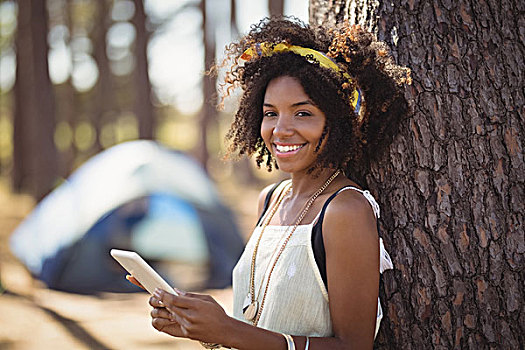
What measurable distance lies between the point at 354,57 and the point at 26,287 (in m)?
6.06

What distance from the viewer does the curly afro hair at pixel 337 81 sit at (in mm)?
1907

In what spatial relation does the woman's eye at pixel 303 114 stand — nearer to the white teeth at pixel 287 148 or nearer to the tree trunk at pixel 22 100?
the white teeth at pixel 287 148

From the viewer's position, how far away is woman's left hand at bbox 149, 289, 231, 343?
1.55m

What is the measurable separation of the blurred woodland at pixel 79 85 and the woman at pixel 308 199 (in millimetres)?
3255

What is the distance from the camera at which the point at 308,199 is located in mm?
1983

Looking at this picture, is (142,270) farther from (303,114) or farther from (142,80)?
(142,80)

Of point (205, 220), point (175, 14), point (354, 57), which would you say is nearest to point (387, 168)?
point (354, 57)

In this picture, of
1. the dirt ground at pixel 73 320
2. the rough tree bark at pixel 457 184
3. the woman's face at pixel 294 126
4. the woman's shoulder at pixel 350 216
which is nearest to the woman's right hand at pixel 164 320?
the woman's shoulder at pixel 350 216

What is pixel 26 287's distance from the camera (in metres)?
6.82

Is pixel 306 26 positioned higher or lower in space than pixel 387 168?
higher

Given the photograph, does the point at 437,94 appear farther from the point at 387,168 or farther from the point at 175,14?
the point at 175,14

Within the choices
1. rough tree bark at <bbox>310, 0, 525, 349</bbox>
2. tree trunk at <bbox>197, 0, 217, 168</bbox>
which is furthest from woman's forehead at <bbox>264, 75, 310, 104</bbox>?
tree trunk at <bbox>197, 0, 217, 168</bbox>

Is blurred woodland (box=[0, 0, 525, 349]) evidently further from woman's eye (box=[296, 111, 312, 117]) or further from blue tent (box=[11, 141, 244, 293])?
blue tent (box=[11, 141, 244, 293])

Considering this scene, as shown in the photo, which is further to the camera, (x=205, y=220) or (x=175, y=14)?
(x=175, y=14)
